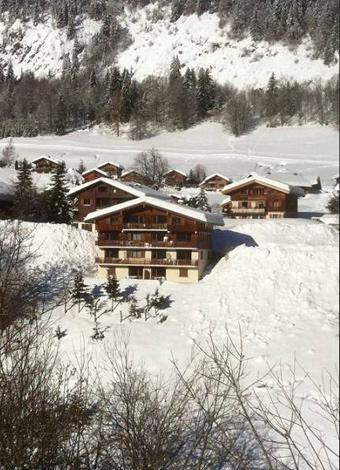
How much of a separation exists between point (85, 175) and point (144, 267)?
1.01 feet

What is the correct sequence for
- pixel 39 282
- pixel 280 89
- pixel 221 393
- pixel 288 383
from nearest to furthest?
pixel 288 383 < pixel 280 89 < pixel 221 393 < pixel 39 282

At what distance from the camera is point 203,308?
1234mm

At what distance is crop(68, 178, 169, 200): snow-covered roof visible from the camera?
3.99 feet

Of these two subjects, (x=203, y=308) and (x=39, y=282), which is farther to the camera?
(x=39, y=282)

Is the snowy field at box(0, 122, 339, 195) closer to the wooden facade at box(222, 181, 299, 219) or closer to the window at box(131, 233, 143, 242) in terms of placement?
the wooden facade at box(222, 181, 299, 219)

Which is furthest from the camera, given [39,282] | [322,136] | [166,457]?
[39,282]

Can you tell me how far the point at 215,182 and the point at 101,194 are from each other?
349 mm

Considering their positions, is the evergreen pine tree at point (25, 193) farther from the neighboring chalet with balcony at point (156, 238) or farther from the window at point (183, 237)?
the window at point (183, 237)

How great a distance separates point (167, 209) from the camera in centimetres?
124

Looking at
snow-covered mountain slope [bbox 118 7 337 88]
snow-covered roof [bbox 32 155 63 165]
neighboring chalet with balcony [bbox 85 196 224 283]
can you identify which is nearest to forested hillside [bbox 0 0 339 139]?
snow-covered mountain slope [bbox 118 7 337 88]

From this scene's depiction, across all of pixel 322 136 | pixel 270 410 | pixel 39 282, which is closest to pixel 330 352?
pixel 322 136

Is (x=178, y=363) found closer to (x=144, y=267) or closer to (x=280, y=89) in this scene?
(x=144, y=267)

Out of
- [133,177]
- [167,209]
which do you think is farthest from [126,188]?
[167,209]

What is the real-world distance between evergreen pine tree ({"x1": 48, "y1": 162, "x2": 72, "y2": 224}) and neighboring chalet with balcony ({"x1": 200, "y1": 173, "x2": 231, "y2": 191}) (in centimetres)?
43
